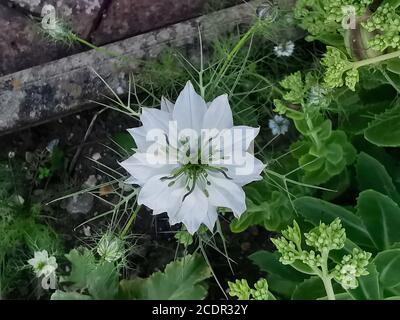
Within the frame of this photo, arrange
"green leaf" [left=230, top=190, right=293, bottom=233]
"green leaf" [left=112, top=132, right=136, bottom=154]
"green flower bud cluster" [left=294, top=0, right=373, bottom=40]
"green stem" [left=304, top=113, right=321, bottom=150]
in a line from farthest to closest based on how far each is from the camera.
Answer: "green leaf" [left=112, top=132, right=136, bottom=154]
"green leaf" [left=230, top=190, right=293, bottom=233]
"green stem" [left=304, top=113, right=321, bottom=150]
"green flower bud cluster" [left=294, top=0, right=373, bottom=40]

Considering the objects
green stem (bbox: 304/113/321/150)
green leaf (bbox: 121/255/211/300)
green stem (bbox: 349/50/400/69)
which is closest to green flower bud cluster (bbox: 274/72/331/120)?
green stem (bbox: 304/113/321/150)

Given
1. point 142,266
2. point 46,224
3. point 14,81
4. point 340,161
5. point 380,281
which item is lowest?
point 142,266

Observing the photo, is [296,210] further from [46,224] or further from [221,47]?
[46,224]

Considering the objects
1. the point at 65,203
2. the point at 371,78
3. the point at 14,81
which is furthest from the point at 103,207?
the point at 371,78

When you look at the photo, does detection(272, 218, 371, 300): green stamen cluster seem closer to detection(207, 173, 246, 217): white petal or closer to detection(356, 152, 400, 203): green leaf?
detection(207, 173, 246, 217): white petal

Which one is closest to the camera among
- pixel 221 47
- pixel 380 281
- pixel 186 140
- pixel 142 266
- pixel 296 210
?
pixel 186 140

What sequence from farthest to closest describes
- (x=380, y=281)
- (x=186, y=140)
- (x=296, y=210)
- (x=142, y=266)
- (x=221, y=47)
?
(x=142, y=266) → (x=221, y=47) → (x=296, y=210) → (x=380, y=281) → (x=186, y=140)

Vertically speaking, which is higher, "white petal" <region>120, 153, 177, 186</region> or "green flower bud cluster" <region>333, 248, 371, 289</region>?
"white petal" <region>120, 153, 177, 186</region>
